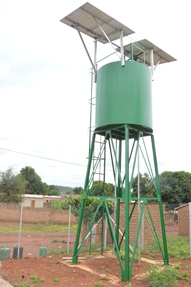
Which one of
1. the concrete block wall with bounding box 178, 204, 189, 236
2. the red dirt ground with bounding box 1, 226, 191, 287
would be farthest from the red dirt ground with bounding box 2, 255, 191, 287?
the concrete block wall with bounding box 178, 204, 189, 236

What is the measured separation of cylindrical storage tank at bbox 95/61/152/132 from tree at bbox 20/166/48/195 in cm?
5010

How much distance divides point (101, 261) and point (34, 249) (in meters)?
5.31

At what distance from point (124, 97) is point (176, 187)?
1252 inches

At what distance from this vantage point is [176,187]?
125 feet

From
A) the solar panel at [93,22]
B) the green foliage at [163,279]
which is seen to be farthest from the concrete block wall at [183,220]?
the solar panel at [93,22]

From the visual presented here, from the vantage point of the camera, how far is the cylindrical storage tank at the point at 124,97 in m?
8.60

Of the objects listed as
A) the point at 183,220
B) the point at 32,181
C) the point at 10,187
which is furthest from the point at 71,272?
the point at 32,181

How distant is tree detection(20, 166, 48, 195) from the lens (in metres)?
57.2

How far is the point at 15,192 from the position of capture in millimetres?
36062

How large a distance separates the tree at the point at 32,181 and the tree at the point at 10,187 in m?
19.7

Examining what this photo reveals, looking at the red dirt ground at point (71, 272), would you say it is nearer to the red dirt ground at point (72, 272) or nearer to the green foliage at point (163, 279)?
the red dirt ground at point (72, 272)

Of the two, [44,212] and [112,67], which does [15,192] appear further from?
[112,67]

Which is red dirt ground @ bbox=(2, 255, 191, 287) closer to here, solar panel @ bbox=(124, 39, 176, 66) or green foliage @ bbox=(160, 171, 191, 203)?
solar panel @ bbox=(124, 39, 176, 66)

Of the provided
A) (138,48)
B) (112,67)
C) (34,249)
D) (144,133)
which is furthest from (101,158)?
(34,249)
